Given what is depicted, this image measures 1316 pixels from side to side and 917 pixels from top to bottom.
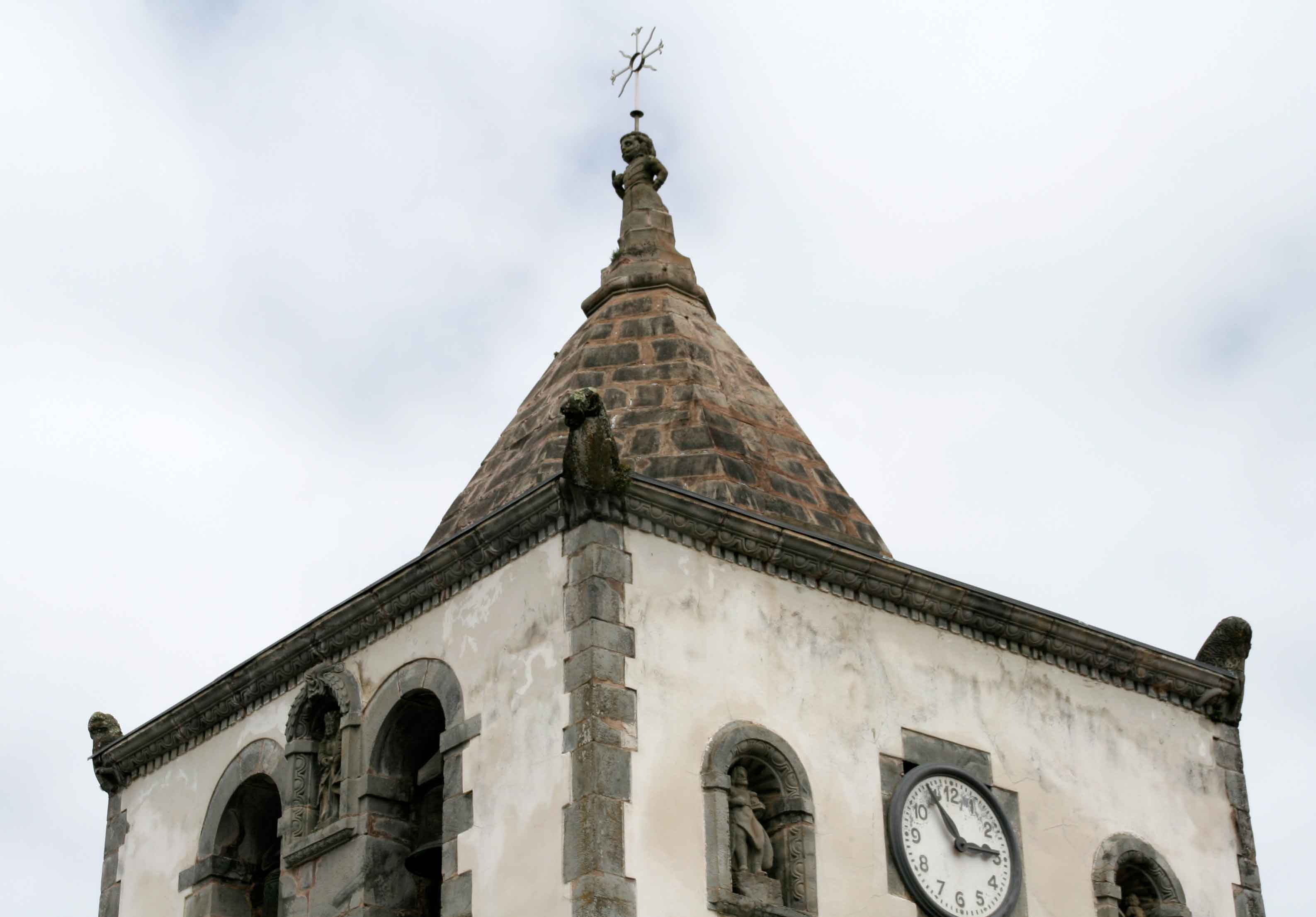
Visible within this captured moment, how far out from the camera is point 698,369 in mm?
24578

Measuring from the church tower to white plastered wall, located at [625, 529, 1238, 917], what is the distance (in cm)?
2

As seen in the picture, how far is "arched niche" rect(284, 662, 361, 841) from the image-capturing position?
22.7 m

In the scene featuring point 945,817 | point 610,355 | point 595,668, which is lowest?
point 945,817

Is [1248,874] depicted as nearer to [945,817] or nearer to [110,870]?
[945,817]

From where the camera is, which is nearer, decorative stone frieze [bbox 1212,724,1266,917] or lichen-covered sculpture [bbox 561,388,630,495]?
lichen-covered sculpture [bbox 561,388,630,495]

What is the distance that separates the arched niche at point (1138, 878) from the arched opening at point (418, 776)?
540 cm

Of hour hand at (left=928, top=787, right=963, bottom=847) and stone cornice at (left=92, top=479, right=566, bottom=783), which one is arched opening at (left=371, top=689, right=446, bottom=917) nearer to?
stone cornice at (left=92, top=479, right=566, bottom=783)

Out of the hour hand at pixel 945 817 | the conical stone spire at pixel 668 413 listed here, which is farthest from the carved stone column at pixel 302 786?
the hour hand at pixel 945 817

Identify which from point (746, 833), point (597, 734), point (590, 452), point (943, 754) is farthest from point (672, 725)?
point (943, 754)

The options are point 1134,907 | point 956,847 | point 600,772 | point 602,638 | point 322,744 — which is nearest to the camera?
point 600,772

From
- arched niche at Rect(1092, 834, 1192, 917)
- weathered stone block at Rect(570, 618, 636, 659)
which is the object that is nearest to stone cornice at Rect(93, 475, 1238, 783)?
weathered stone block at Rect(570, 618, 636, 659)

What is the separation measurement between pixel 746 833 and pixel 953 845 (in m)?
2.02

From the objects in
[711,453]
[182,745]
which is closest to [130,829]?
[182,745]

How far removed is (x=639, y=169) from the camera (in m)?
26.8
